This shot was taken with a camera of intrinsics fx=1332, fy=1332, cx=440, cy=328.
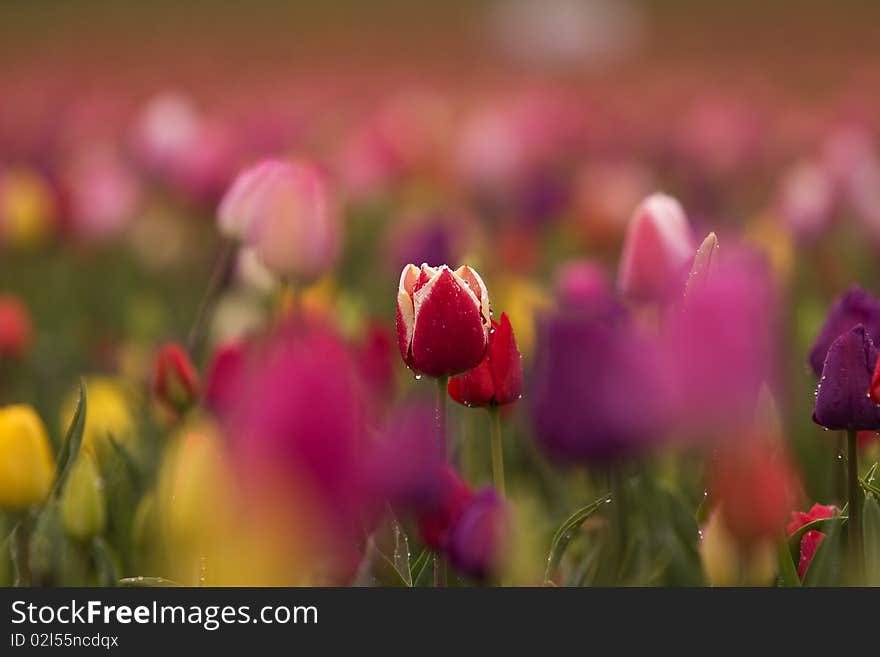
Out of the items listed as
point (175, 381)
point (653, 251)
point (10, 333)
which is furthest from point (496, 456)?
point (10, 333)

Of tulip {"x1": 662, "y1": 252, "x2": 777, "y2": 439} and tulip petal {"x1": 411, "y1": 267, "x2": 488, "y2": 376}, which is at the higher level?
tulip petal {"x1": 411, "y1": 267, "x2": 488, "y2": 376}

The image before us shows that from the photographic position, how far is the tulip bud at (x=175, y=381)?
1.24m

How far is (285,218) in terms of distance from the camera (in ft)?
4.01

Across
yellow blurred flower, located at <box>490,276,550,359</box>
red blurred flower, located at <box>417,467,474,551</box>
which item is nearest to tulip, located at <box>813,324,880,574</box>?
red blurred flower, located at <box>417,467,474,551</box>

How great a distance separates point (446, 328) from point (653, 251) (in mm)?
385

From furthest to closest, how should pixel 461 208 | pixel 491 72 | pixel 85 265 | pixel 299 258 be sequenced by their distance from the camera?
pixel 491 72 → pixel 461 208 → pixel 85 265 → pixel 299 258

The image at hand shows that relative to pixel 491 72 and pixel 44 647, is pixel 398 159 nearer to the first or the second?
pixel 44 647

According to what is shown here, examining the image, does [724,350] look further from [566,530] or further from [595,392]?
[566,530]

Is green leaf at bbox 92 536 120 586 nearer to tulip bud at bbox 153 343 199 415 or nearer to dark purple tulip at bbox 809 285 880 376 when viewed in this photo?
tulip bud at bbox 153 343 199 415

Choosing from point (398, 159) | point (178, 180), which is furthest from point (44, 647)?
point (398, 159)

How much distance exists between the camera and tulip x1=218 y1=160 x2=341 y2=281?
1220 millimetres

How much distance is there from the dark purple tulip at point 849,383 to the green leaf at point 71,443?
1.71 feet

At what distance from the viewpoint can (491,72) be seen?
26.4 feet

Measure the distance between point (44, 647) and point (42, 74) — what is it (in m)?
6.45
